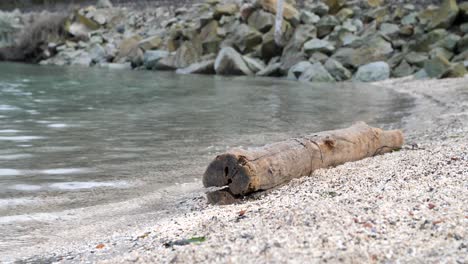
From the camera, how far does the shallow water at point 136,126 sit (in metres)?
4.73

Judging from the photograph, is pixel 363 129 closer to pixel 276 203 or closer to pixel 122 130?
pixel 276 203

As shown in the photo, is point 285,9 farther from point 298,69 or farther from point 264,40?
point 298,69

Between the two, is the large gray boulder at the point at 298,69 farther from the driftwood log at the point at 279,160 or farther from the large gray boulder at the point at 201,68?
the driftwood log at the point at 279,160

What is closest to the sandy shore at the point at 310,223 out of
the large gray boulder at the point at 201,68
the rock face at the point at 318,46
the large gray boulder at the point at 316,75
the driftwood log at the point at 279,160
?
the driftwood log at the point at 279,160

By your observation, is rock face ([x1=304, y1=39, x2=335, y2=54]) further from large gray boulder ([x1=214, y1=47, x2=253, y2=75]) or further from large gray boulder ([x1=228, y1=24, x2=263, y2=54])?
large gray boulder ([x1=228, y1=24, x2=263, y2=54])

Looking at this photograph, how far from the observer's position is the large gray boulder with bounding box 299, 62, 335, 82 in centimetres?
1625

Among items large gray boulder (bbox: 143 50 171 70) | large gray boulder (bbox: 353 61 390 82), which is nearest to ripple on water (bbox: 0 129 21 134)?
large gray boulder (bbox: 353 61 390 82)

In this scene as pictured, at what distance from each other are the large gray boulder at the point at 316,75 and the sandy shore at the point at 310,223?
11628mm

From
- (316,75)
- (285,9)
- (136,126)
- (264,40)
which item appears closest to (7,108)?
(136,126)

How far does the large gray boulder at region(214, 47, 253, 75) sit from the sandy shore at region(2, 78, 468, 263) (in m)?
14.4

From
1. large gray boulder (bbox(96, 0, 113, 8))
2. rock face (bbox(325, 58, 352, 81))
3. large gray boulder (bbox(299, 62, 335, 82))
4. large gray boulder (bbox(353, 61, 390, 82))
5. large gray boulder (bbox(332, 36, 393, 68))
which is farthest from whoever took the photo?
large gray boulder (bbox(96, 0, 113, 8))

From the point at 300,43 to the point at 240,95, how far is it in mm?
7421

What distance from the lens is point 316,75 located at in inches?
645

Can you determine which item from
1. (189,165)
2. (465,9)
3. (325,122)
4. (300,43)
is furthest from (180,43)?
(189,165)
